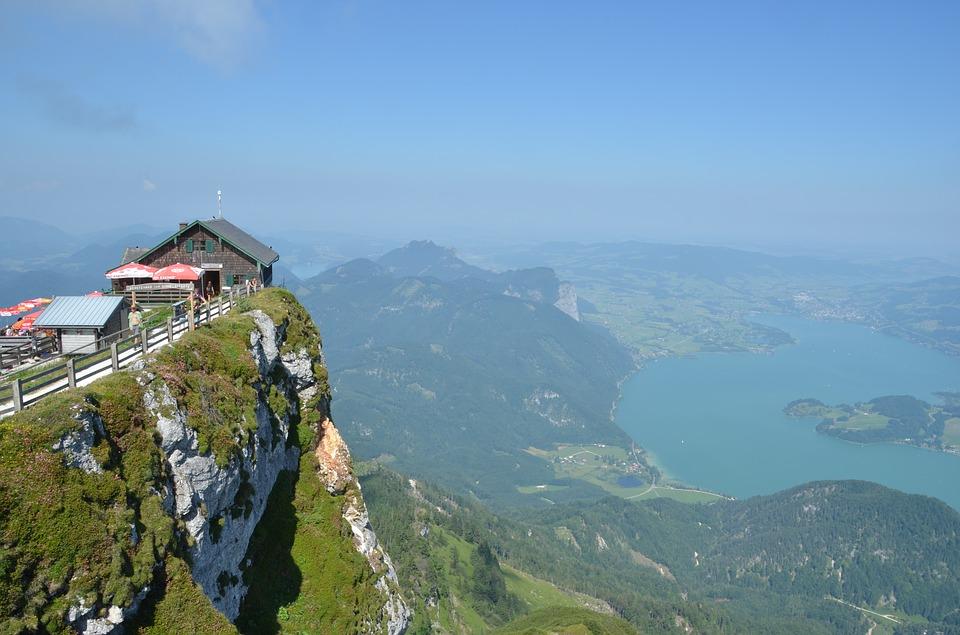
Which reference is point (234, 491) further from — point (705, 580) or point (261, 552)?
point (705, 580)

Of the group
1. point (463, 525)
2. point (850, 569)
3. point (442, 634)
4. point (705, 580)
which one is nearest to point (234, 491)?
point (442, 634)

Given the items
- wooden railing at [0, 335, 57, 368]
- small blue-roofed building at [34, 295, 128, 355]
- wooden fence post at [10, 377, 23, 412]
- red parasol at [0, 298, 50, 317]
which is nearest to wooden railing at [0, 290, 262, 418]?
wooden fence post at [10, 377, 23, 412]

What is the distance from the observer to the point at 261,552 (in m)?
24.0

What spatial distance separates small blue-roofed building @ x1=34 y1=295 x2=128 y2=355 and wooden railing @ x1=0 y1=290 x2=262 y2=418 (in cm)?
237

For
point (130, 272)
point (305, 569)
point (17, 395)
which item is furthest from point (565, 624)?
point (17, 395)

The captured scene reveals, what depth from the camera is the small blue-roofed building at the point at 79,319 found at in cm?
2316

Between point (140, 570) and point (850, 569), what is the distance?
230834 millimetres

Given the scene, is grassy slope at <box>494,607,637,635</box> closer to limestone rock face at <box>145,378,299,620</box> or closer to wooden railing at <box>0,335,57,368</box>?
limestone rock face at <box>145,378,299,620</box>

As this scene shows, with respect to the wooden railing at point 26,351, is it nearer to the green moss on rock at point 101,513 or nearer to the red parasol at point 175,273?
the green moss on rock at point 101,513

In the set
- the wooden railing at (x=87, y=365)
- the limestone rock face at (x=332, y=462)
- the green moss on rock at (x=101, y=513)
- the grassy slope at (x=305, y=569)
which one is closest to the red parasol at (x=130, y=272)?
the wooden railing at (x=87, y=365)

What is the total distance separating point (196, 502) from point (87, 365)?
6.63 metres

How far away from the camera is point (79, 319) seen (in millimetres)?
23438

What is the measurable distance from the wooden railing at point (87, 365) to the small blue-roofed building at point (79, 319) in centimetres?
237

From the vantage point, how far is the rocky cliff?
12039 mm
